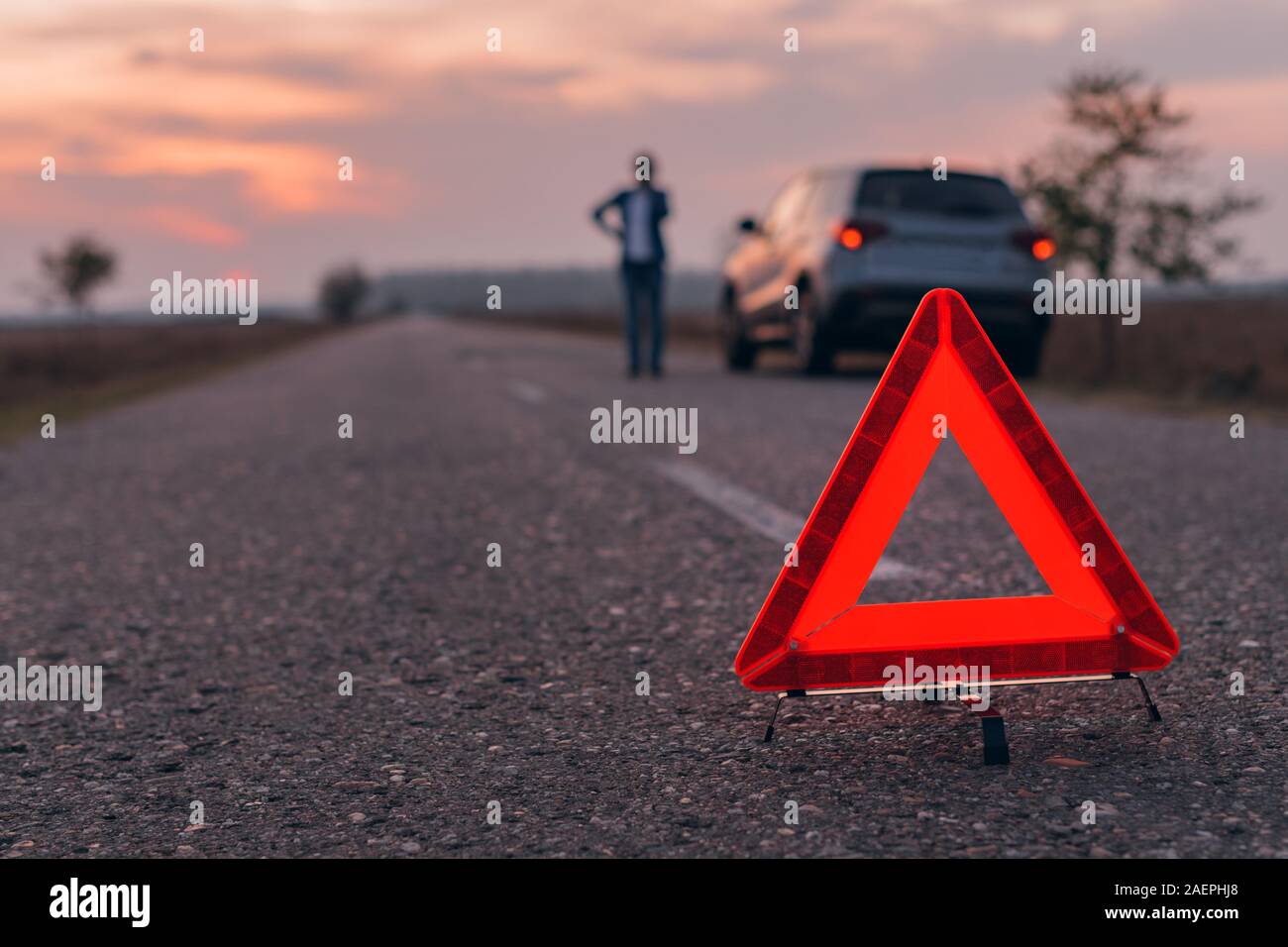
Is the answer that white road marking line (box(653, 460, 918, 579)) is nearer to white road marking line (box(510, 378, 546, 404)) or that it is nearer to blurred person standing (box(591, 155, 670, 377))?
white road marking line (box(510, 378, 546, 404))

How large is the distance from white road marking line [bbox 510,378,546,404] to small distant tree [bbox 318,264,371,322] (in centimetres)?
16518

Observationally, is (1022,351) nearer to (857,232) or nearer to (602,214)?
(857,232)

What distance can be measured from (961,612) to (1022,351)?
952cm

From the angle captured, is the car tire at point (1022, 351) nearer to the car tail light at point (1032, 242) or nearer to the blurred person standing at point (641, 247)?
the car tail light at point (1032, 242)

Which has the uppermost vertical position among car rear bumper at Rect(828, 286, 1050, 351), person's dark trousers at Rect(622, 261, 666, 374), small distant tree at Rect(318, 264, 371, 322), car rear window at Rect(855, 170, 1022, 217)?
small distant tree at Rect(318, 264, 371, 322)

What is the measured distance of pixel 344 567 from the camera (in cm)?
459

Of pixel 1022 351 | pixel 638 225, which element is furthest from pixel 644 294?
pixel 1022 351

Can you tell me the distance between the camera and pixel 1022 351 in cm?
1157

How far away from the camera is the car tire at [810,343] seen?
11828 mm

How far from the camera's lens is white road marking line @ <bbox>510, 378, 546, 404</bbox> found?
11.7 m

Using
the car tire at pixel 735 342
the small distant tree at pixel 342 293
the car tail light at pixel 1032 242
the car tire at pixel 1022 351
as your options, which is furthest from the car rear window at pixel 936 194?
the small distant tree at pixel 342 293

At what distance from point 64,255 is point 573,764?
6626cm

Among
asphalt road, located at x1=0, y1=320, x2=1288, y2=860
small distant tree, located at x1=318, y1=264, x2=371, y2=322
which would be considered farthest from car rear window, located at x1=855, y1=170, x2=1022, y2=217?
small distant tree, located at x1=318, y1=264, x2=371, y2=322

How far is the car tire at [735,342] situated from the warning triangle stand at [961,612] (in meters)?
12.2
